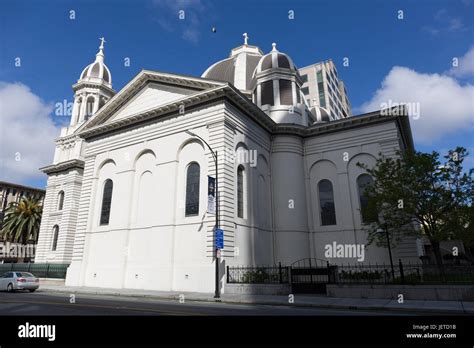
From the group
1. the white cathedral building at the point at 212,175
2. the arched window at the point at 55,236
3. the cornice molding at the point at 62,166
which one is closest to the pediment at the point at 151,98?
the white cathedral building at the point at 212,175

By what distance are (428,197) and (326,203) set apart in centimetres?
1010

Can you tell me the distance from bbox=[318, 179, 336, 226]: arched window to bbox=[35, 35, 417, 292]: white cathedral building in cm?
9

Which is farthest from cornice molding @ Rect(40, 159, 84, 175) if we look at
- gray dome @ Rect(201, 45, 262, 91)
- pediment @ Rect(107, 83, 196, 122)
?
gray dome @ Rect(201, 45, 262, 91)

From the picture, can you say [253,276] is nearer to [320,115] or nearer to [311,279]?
[311,279]

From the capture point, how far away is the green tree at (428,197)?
20.4 meters

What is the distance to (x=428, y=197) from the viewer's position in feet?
70.4

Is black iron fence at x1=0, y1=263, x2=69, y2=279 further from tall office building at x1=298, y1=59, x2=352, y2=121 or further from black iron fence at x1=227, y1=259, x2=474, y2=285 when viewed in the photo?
tall office building at x1=298, y1=59, x2=352, y2=121

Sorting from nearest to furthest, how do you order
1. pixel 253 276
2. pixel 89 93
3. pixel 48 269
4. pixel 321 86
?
pixel 253 276
pixel 48 269
pixel 89 93
pixel 321 86

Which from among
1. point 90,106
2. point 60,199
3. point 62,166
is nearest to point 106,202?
point 62,166

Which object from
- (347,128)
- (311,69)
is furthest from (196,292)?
(311,69)

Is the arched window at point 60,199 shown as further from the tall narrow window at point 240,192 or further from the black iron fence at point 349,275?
the black iron fence at point 349,275

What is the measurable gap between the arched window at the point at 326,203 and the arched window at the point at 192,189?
488 inches

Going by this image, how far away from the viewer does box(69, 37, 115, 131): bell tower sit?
154 feet
